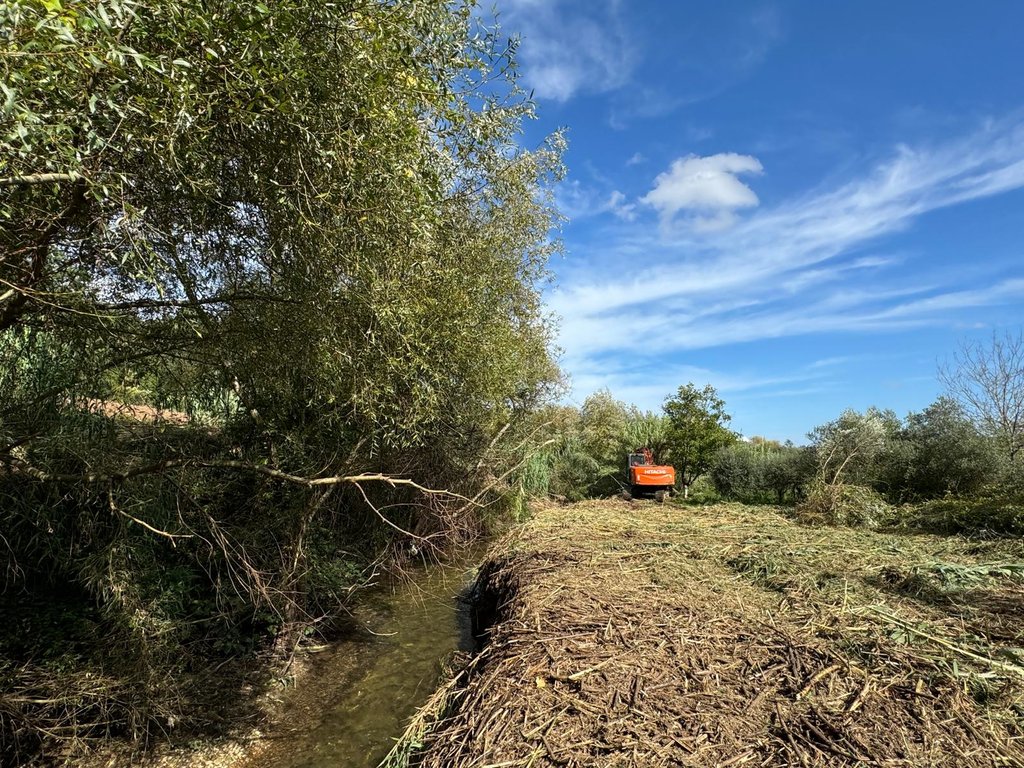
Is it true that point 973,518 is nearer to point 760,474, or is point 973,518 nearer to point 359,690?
point 359,690

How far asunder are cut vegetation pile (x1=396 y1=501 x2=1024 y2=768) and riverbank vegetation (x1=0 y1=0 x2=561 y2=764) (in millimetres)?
1830

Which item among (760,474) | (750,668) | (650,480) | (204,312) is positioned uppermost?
(204,312)

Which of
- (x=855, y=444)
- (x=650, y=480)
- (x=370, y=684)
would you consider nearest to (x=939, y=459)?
(x=855, y=444)

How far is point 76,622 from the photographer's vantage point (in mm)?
5445

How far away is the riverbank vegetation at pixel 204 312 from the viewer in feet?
8.50

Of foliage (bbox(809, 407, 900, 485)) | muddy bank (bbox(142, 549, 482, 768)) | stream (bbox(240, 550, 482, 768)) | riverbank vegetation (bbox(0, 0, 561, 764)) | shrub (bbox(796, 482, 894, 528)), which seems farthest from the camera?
foliage (bbox(809, 407, 900, 485))

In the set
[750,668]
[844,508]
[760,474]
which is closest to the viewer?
[750,668]

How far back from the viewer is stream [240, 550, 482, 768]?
521 centimetres

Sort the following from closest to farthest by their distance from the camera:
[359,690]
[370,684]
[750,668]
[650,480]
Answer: [750,668] → [359,690] → [370,684] → [650,480]

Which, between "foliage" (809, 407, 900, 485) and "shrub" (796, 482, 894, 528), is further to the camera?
"foliage" (809, 407, 900, 485)

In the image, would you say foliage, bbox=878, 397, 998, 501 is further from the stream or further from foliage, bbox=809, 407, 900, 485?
the stream

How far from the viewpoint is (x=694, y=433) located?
18.8 meters

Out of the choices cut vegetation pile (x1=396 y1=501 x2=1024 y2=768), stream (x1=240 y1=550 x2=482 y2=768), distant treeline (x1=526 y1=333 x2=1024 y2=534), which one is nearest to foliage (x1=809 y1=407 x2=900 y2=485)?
distant treeline (x1=526 y1=333 x2=1024 y2=534)

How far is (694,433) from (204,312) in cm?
1718
